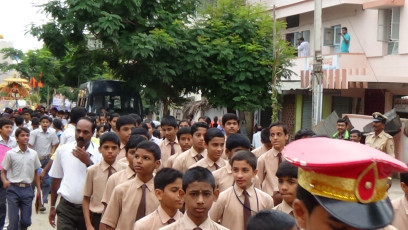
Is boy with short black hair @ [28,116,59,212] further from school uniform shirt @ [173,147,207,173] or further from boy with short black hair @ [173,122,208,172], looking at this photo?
school uniform shirt @ [173,147,207,173]

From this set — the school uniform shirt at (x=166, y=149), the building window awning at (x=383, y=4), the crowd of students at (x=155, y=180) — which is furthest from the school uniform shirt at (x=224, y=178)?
the building window awning at (x=383, y=4)

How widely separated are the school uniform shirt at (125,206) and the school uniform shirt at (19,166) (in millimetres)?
3654

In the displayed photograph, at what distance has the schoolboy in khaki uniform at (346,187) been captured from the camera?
1.92 meters

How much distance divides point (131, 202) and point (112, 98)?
15066 millimetres

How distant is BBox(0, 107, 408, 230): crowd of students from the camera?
198 inches

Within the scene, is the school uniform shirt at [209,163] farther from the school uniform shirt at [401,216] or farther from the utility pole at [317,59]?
the utility pole at [317,59]

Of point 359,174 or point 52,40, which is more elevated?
point 52,40

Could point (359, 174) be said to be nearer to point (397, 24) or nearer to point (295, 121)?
point (397, 24)

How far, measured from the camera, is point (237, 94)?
715 inches

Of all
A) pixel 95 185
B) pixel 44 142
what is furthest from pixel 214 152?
pixel 44 142

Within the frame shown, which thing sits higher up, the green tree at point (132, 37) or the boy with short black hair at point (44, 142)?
the green tree at point (132, 37)

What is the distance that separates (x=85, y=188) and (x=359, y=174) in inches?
203

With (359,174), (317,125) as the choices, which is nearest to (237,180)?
(359,174)

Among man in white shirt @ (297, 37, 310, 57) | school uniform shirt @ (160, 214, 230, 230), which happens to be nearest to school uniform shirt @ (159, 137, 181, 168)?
school uniform shirt @ (160, 214, 230, 230)
